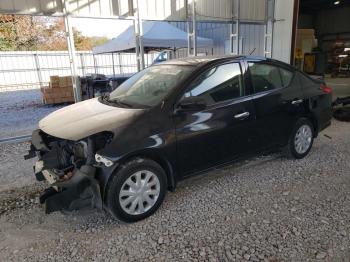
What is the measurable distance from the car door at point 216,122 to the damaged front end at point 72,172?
828mm

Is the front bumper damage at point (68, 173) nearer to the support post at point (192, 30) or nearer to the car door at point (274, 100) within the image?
the car door at point (274, 100)

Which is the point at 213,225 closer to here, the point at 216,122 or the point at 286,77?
the point at 216,122

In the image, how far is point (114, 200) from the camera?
270 cm

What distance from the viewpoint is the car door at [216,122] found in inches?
122

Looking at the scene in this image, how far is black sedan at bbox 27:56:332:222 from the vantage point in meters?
2.68

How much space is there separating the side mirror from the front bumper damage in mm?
917

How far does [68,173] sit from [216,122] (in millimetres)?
1558

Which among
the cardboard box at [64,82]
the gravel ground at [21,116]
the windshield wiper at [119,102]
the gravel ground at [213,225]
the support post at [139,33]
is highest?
the support post at [139,33]

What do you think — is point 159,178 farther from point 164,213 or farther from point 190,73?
point 190,73

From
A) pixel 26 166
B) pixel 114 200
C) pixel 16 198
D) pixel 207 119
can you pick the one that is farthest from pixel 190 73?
pixel 26 166

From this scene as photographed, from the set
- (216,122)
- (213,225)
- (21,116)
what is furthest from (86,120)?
(21,116)

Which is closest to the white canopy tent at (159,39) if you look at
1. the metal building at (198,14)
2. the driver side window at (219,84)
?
the metal building at (198,14)

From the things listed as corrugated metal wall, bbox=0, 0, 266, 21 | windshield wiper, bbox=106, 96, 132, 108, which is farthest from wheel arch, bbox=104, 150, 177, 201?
corrugated metal wall, bbox=0, 0, 266, 21

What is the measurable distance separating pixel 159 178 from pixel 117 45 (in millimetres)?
9131
